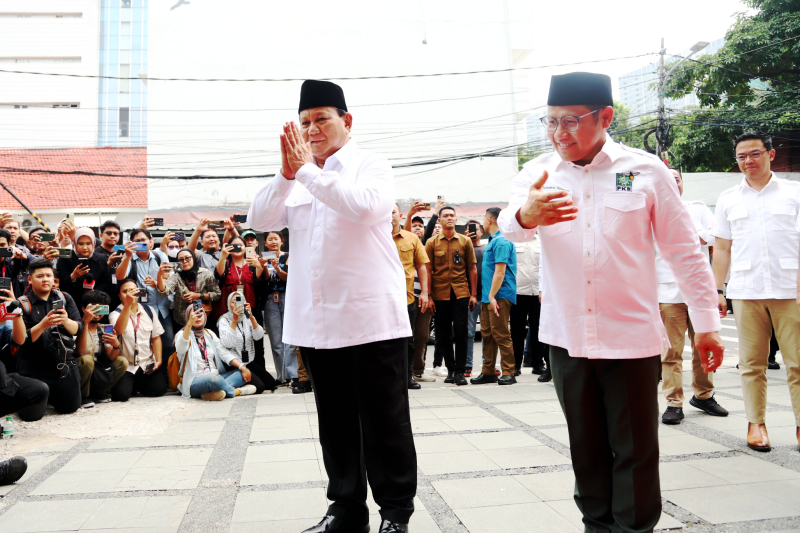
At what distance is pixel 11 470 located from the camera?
12.0ft

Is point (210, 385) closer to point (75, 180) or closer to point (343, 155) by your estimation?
point (343, 155)

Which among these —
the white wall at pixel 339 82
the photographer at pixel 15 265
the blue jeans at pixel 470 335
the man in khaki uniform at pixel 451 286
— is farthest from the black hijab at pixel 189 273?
the white wall at pixel 339 82

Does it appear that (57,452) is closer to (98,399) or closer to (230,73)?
(98,399)

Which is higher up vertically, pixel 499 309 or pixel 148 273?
pixel 148 273

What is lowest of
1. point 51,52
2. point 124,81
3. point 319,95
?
point 319,95

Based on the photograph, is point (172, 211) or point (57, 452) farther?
point (172, 211)

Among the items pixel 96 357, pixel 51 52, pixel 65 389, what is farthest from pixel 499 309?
pixel 51 52

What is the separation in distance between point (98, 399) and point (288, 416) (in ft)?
8.22

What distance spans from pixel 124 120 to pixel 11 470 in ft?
205

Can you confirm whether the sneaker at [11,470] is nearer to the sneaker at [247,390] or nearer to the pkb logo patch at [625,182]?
the sneaker at [247,390]

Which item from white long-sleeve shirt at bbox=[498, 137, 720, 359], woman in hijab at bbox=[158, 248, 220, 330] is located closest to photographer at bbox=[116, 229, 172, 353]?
woman in hijab at bbox=[158, 248, 220, 330]

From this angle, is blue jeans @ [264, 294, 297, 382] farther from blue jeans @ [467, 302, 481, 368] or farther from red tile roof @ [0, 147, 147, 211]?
red tile roof @ [0, 147, 147, 211]

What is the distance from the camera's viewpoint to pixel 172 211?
21.9 m

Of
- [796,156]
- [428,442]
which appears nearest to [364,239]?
[428,442]
